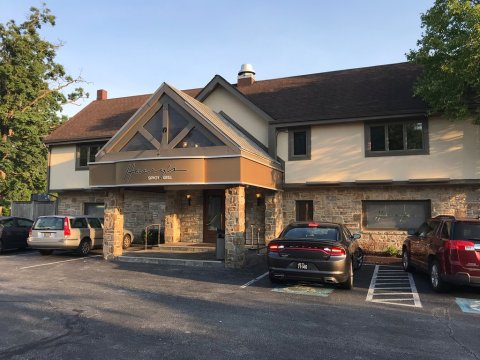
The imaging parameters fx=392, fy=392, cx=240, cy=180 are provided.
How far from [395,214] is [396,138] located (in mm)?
2952

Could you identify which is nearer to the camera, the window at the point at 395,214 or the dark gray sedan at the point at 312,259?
the dark gray sedan at the point at 312,259

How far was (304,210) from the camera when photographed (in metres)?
16.5

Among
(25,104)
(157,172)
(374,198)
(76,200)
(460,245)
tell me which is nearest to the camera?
(460,245)

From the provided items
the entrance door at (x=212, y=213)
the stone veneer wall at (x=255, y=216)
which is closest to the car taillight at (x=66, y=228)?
the entrance door at (x=212, y=213)

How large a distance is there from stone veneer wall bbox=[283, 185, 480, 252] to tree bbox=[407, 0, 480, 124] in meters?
2.97

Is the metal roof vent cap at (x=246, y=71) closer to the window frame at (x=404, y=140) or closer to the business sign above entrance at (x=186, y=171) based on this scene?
the window frame at (x=404, y=140)

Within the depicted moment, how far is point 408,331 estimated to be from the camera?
6.17 metres

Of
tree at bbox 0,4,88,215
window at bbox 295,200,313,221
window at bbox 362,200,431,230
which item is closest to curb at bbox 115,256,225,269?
window at bbox 295,200,313,221

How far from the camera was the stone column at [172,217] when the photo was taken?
1780 cm

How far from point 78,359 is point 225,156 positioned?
8316 mm

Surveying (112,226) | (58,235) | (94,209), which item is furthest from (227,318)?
(94,209)

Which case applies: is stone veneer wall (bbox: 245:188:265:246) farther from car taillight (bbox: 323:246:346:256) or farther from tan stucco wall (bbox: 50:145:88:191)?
tan stucco wall (bbox: 50:145:88:191)

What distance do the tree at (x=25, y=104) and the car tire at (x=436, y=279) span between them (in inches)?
1124

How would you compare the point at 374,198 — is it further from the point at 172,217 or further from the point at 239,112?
the point at 172,217
